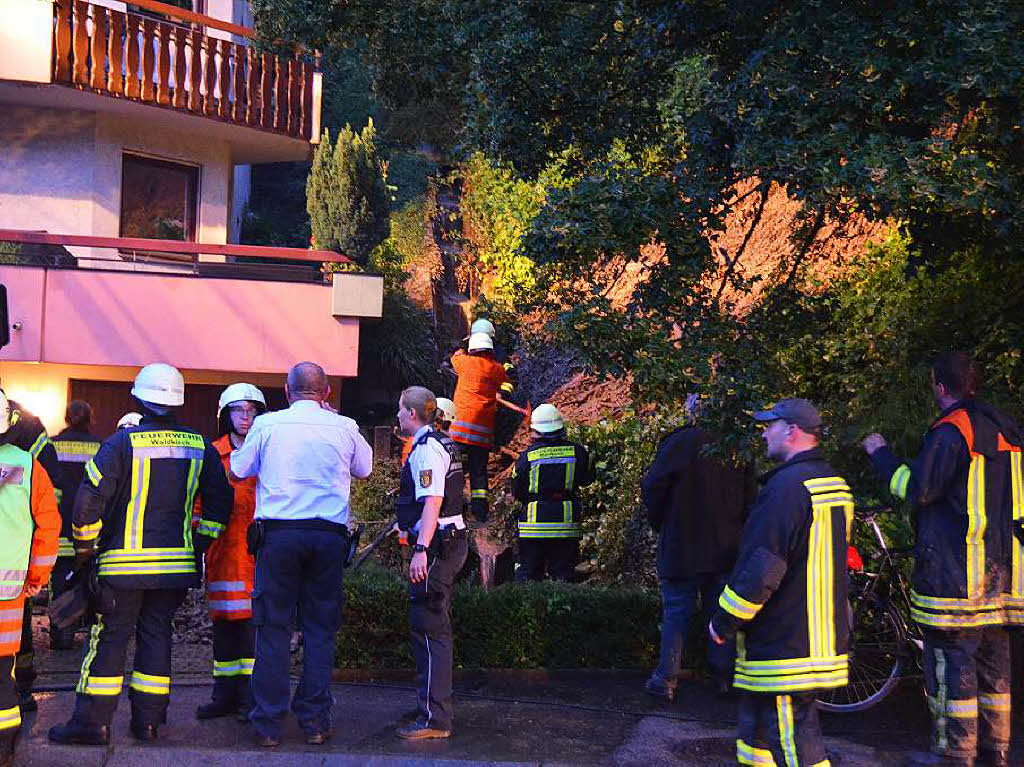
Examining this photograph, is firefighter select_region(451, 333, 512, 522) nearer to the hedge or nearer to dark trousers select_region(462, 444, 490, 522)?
dark trousers select_region(462, 444, 490, 522)

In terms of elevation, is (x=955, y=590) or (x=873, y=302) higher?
(x=873, y=302)

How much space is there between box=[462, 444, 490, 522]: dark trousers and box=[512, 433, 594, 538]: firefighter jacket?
1.37m

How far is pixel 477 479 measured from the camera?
1190 centimetres

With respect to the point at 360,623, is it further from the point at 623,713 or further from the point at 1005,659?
the point at 1005,659

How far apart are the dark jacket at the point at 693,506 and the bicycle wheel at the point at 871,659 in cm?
88

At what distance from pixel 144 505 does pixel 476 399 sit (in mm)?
5807

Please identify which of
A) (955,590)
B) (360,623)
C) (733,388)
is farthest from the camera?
(360,623)

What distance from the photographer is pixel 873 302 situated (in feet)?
34.9

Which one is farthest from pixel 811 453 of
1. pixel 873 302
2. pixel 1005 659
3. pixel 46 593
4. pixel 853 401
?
pixel 46 593

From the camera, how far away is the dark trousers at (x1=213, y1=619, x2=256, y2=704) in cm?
715

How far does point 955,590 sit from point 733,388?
5.03 ft

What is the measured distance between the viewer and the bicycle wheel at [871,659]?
7.57 metres

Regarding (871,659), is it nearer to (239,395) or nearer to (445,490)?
(445,490)

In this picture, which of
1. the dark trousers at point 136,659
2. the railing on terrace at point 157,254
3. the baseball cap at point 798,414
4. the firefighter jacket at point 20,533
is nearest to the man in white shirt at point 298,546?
the dark trousers at point 136,659
